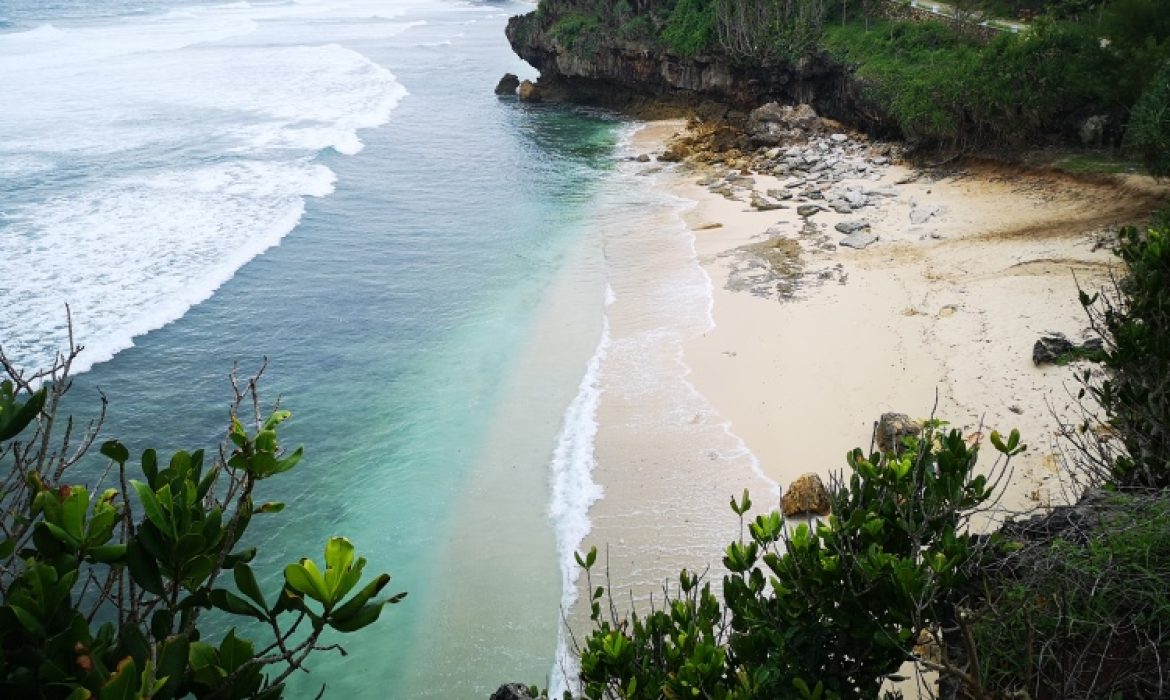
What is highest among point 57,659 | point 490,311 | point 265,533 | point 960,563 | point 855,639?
point 57,659

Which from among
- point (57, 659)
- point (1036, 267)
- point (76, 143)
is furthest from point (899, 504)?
point (76, 143)

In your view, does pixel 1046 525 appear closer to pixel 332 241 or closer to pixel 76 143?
pixel 332 241

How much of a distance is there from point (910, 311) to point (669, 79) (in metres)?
28.8

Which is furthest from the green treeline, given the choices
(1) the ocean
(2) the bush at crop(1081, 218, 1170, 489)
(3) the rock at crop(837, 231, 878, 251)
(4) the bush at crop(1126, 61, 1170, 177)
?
(2) the bush at crop(1081, 218, 1170, 489)

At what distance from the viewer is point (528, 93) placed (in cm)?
4950

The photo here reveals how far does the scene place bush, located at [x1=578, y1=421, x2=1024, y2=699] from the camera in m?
5.22

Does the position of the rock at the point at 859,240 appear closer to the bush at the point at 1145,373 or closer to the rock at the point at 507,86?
the bush at the point at 1145,373

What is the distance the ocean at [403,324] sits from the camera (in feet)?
39.3

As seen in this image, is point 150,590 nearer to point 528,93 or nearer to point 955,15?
point 955,15

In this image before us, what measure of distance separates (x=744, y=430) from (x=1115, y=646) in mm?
9085

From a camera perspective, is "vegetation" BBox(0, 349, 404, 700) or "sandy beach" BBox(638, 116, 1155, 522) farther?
"sandy beach" BBox(638, 116, 1155, 522)

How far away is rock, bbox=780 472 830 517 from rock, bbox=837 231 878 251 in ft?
37.3

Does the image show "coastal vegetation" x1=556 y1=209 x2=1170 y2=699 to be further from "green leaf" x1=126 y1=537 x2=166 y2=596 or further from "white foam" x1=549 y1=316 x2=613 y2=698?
"white foam" x1=549 y1=316 x2=613 y2=698

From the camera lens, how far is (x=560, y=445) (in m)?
14.6
